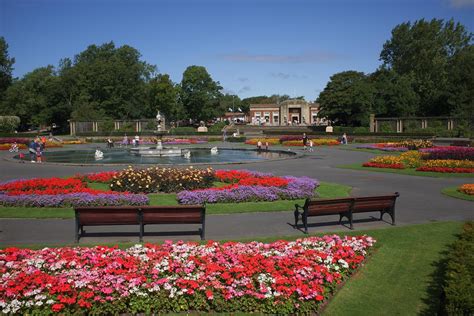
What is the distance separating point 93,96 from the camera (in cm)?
8219

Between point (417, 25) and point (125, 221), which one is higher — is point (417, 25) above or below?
above

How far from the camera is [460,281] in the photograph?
19.0ft

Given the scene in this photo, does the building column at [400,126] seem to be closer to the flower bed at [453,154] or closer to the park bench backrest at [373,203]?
the flower bed at [453,154]

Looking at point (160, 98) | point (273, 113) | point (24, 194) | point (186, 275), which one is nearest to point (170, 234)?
point (186, 275)

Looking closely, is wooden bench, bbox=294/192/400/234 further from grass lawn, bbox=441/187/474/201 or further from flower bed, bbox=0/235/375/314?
grass lawn, bbox=441/187/474/201

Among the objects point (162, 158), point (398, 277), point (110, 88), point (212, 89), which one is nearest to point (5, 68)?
point (110, 88)

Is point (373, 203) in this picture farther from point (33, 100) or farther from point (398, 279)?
point (33, 100)

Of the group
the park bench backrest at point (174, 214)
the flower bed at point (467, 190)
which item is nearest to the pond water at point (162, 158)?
the flower bed at point (467, 190)

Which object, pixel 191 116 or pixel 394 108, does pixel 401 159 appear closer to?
pixel 394 108

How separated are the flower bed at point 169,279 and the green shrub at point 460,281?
5.66ft

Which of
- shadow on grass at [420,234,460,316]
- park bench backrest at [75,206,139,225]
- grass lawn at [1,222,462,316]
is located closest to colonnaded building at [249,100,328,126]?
grass lawn at [1,222,462,316]

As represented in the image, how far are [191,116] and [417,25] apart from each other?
154 feet

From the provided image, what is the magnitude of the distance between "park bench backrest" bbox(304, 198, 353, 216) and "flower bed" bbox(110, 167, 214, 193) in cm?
636

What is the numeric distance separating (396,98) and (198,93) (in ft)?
121
